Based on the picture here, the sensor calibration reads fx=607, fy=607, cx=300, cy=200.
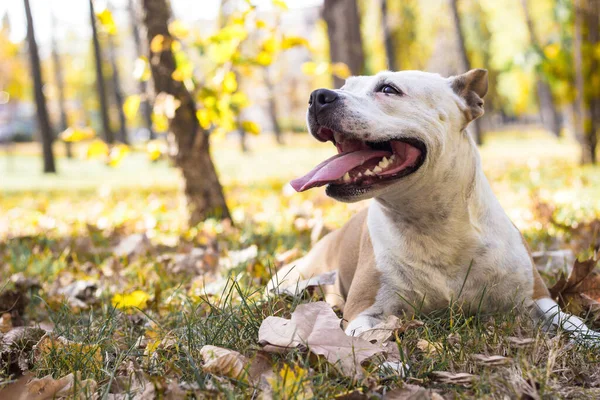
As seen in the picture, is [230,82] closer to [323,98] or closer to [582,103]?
[323,98]

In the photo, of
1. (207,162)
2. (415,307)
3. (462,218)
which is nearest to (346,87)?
(462,218)

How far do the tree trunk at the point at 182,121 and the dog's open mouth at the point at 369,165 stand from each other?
11.2ft

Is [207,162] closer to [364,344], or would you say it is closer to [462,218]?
[462,218]

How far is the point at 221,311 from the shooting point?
264 cm

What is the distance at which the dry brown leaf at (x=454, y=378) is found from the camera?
77.4 inches

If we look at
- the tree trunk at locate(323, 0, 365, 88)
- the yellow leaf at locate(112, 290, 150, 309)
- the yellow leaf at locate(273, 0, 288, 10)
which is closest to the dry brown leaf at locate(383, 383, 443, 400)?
the yellow leaf at locate(112, 290, 150, 309)

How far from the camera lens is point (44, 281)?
165 inches

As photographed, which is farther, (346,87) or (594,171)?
(594,171)

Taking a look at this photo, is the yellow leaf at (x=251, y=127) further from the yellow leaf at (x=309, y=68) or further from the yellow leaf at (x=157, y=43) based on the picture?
the yellow leaf at (x=157, y=43)

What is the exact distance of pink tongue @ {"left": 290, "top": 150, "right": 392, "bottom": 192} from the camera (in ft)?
8.93

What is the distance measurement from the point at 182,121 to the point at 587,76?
791 centimetres

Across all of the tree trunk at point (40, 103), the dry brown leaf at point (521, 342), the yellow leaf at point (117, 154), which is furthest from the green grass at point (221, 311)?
Result: the tree trunk at point (40, 103)

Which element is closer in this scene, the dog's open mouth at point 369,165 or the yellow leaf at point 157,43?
the dog's open mouth at point 369,165

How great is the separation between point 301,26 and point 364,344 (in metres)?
78.0
